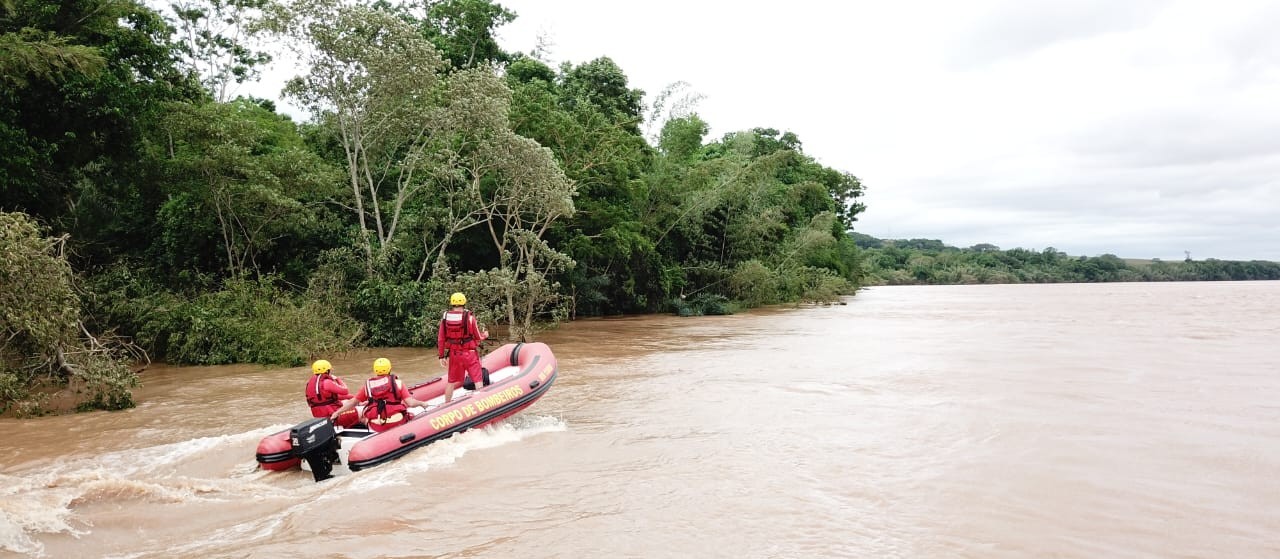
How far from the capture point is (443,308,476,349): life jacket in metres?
8.01

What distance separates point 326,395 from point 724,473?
3.58 m

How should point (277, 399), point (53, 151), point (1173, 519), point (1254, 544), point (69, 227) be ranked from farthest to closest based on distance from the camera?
point (69, 227), point (53, 151), point (277, 399), point (1173, 519), point (1254, 544)

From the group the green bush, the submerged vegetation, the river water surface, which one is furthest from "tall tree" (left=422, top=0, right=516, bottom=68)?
the river water surface

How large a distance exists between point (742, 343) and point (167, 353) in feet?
35.9

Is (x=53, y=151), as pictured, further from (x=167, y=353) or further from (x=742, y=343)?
(x=742, y=343)

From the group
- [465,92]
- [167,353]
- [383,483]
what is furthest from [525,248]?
A: [383,483]

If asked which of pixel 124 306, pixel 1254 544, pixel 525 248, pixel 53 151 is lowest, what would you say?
pixel 1254 544

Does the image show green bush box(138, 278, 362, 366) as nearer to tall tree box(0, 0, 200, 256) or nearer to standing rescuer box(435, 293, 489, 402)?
tall tree box(0, 0, 200, 256)

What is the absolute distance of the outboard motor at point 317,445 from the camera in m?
6.09

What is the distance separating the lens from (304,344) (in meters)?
13.7

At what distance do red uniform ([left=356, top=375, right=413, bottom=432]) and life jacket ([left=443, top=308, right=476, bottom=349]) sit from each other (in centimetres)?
122

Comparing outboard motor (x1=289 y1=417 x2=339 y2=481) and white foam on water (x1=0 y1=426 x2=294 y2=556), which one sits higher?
outboard motor (x1=289 y1=417 x2=339 y2=481)

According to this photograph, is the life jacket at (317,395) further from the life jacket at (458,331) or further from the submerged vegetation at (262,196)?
the submerged vegetation at (262,196)

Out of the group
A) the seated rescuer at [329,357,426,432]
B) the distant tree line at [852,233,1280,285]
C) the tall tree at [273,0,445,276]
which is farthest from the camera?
the distant tree line at [852,233,1280,285]
